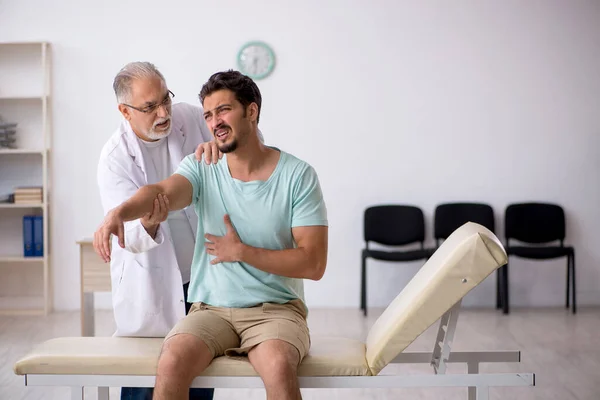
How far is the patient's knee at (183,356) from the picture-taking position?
6.26ft

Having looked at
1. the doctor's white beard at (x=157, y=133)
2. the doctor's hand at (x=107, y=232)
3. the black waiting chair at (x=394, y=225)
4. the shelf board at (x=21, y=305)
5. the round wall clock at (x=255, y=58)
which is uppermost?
the round wall clock at (x=255, y=58)

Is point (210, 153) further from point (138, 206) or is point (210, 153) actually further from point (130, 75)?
point (130, 75)

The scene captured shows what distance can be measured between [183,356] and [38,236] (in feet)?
11.6

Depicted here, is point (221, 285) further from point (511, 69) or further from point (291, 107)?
point (511, 69)

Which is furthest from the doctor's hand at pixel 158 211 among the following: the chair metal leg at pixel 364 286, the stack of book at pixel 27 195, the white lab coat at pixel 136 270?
the stack of book at pixel 27 195

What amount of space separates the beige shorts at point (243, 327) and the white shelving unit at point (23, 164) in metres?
3.35

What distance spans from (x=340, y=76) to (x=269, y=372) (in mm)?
3581

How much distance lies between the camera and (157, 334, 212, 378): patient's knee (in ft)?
6.26

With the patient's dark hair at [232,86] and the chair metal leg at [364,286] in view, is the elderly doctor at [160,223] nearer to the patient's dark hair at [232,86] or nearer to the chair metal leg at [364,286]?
the patient's dark hair at [232,86]

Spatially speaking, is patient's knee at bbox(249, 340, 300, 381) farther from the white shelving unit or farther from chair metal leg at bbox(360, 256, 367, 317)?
the white shelving unit

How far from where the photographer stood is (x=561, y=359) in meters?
3.83

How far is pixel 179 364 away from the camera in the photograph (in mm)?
1914

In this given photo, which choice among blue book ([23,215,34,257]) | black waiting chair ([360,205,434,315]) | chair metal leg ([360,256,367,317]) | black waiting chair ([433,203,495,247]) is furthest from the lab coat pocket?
black waiting chair ([433,203,495,247])

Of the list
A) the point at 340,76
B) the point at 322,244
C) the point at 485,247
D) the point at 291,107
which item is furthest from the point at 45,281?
the point at 485,247
